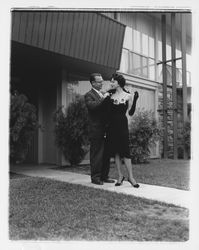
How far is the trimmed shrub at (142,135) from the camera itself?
27.3ft

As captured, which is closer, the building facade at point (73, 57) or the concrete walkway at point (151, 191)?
the concrete walkway at point (151, 191)

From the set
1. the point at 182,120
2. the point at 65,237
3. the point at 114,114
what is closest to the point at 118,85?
the point at 114,114

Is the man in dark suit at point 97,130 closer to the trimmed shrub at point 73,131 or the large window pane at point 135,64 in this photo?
the trimmed shrub at point 73,131

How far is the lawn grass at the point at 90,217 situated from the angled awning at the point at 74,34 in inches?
109

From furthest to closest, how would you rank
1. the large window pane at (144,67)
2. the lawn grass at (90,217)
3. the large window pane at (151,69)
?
the large window pane at (151,69) < the large window pane at (144,67) < the lawn grass at (90,217)

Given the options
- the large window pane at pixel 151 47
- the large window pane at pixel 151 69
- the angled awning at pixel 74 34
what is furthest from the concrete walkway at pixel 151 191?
the large window pane at pixel 151 47

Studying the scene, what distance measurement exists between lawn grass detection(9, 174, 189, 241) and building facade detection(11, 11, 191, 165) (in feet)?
7.71

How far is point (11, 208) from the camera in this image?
3.48m

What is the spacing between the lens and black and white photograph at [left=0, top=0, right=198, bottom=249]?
2.91m

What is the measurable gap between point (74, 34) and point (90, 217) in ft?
13.4

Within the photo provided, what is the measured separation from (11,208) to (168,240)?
1788 millimetres

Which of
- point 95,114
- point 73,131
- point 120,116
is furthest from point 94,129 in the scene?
point 73,131

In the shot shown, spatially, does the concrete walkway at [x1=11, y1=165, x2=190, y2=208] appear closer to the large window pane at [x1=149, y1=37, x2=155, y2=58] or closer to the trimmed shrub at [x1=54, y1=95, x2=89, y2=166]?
the trimmed shrub at [x1=54, y1=95, x2=89, y2=166]
